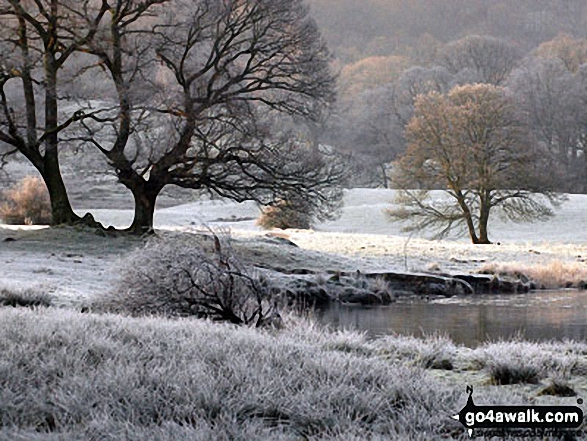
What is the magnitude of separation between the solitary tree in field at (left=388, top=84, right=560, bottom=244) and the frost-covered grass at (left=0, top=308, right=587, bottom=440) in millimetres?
27923

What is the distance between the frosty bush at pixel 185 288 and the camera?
11.0 metres

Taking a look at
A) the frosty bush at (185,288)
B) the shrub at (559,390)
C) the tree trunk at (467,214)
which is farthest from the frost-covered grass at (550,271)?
the shrub at (559,390)

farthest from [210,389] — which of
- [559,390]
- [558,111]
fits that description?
[558,111]

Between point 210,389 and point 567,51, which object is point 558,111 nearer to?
point 567,51

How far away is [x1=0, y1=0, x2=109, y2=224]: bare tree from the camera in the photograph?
2212 centimetres

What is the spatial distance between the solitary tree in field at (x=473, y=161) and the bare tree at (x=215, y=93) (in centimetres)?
1291

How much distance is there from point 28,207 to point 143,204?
16.1 metres

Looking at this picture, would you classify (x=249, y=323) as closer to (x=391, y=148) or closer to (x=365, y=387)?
(x=365, y=387)

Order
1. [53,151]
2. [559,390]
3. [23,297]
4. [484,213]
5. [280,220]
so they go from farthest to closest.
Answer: [280,220] < [484,213] < [53,151] < [23,297] < [559,390]

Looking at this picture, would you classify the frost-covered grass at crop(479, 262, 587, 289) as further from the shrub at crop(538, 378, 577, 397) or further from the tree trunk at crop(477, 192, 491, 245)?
the shrub at crop(538, 378, 577, 397)

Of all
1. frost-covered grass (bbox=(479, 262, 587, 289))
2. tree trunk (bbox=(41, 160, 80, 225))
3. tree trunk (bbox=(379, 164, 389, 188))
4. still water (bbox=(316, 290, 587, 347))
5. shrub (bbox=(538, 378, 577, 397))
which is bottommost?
still water (bbox=(316, 290, 587, 347))

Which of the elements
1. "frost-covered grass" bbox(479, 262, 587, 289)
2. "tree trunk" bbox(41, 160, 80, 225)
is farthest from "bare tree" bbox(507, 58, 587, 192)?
"tree trunk" bbox(41, 160, 80, 225)

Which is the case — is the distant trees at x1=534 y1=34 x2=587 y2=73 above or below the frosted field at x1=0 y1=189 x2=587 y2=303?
above

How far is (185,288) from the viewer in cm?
1129
